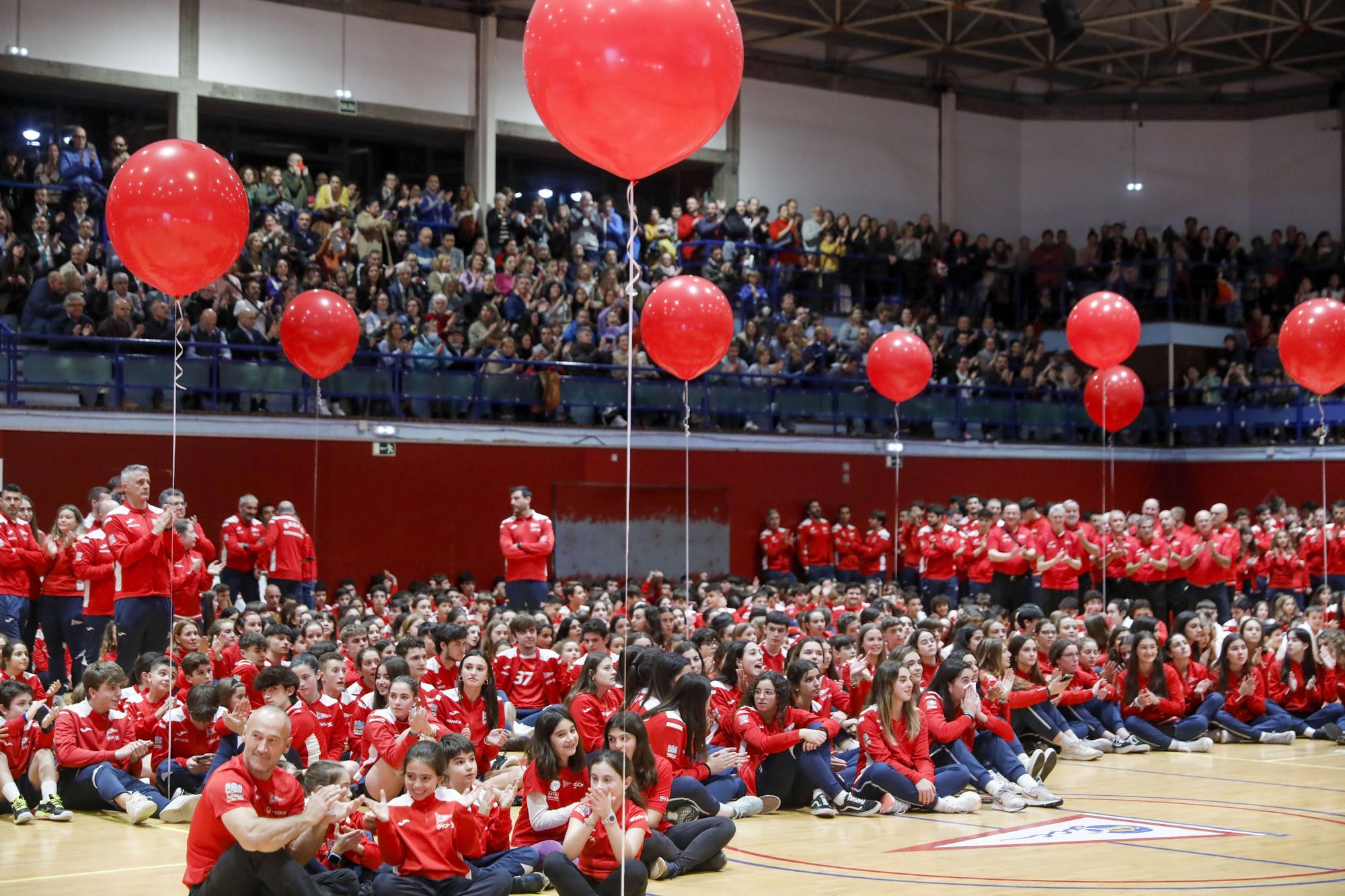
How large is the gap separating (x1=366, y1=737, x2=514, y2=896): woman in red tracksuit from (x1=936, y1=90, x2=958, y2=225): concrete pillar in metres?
22.9

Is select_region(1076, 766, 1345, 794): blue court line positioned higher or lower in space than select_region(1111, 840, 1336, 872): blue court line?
lower

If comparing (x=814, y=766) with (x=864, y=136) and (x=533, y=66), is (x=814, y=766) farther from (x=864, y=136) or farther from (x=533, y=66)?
(x=864, y=136)

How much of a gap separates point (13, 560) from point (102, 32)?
11.0m

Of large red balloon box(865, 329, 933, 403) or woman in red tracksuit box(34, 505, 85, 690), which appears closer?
woman in red tracksuit box(34, 505, 85, 690)

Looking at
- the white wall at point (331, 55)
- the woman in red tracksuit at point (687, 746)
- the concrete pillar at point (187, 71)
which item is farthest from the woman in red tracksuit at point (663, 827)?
the white wall at point (331, 55)

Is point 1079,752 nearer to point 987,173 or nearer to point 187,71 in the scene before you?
point 187,71

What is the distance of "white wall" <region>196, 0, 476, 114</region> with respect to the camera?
853 inches

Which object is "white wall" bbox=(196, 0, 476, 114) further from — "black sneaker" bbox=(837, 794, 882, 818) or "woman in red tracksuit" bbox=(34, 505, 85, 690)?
"black sneaker" bbox=(837, 794, 882, 818)

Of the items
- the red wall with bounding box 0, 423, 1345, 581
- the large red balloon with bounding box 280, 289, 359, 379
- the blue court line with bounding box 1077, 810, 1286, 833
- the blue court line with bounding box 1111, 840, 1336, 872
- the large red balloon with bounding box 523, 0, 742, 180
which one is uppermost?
the large red balloon with bounding box 523, 0, 742, 180

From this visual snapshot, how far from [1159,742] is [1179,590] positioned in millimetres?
4516

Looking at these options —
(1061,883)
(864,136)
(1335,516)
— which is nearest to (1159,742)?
(1061,883)

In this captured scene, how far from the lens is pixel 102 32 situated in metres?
20.8

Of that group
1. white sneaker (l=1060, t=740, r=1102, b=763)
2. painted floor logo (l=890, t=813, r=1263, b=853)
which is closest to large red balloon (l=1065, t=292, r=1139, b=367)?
white sneaker (l=1060, t=740, r=1102, b=763)

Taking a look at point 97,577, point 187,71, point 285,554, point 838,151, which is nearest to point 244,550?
point 285,554
